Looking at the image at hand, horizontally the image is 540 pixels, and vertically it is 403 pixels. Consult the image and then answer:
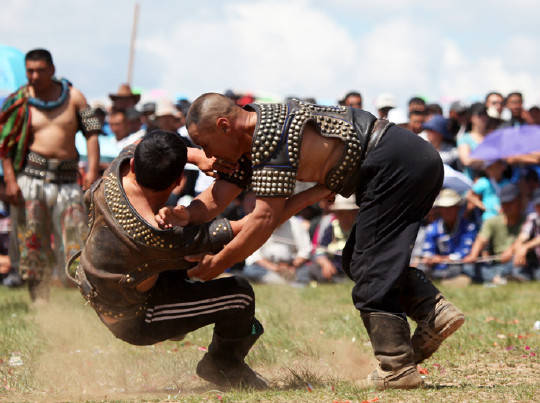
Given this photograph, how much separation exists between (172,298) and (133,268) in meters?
0.36

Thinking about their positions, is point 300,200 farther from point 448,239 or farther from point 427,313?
→ point 448,239

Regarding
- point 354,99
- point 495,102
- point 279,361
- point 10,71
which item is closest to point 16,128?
point 10,71

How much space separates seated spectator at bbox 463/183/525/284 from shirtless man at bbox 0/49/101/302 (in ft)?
15.5

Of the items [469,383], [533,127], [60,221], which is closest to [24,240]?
[60,221]

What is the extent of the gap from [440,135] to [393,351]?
6440 millimetres

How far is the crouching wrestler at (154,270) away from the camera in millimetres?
4492

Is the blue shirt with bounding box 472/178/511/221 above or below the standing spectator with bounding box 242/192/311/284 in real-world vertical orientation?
above

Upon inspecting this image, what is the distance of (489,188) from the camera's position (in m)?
11.0

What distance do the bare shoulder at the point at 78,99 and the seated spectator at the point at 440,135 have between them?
4278 millimetres

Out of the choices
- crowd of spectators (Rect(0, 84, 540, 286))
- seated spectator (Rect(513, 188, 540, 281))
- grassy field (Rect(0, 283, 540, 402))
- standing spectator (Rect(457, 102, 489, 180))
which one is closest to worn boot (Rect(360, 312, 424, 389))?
grassy field (Rect(0, 283, 540, 402))

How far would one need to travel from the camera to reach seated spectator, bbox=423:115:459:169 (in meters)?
10.7

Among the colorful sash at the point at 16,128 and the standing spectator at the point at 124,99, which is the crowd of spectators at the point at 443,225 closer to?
the standing spectator at the point at 124,99

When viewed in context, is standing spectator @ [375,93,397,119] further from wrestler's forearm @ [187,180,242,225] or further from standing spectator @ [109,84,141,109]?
wrestler's forearm @ [187,180,242,225]

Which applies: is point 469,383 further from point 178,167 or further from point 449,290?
point 449,290
